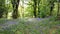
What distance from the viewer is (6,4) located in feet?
17.9

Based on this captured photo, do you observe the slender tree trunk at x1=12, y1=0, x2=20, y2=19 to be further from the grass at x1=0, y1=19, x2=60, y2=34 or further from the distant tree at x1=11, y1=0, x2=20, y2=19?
the grass at x1=0, y1=19, x2=60, y2=34

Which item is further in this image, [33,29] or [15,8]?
[15,8]

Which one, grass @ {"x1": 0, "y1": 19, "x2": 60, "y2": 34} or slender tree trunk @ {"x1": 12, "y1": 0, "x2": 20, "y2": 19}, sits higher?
slender tree trunk @ {"x1": 12, "y1": 0, "x2": 20, "y2": 19}

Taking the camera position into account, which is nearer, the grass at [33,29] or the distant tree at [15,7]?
the grass at [33,29]

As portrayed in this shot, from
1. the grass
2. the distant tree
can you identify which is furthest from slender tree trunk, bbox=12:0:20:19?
the grass

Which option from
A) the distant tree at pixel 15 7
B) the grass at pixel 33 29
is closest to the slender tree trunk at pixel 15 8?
the distant tree at pixel 15 7

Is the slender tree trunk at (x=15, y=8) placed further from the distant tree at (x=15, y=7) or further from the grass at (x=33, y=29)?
the grass at (x=33, y=29)

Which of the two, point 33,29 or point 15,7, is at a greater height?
point 15,7

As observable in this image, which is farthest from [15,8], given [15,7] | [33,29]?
[33,29]

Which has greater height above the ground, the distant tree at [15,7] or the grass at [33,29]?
the distant tree at [15,7]

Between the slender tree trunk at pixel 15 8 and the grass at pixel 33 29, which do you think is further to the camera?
the slender tree trunk at pixel 15 8

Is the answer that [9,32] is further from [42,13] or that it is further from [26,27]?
[42,13]

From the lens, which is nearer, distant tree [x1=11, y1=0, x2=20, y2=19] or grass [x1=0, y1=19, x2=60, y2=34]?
grass [x1=0, y1=19, x2=60, y2=34]

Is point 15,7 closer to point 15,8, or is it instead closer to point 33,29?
point 15,8
